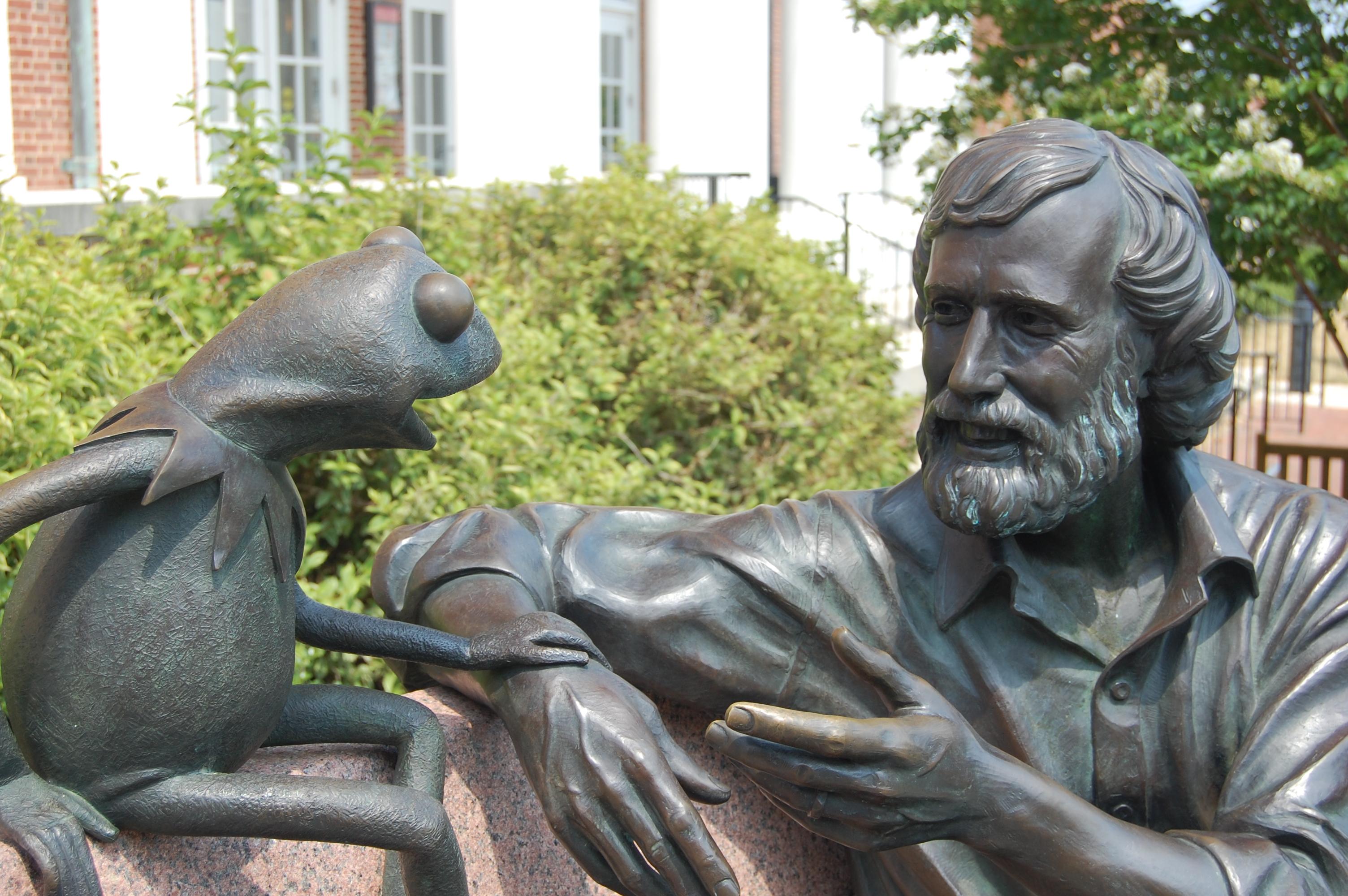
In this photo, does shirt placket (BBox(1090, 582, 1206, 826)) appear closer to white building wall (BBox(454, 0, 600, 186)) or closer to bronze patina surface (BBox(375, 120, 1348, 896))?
bronze patina surface (BBox(375, 120, 1348, 896))

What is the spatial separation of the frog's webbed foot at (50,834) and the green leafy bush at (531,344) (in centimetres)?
175

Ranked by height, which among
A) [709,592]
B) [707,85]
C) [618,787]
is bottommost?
[618,787]

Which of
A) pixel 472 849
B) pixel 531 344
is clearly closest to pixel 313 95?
pixel 531 344

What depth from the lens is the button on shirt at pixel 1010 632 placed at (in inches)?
69.0

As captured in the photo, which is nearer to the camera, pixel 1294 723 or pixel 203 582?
pixel 203 582

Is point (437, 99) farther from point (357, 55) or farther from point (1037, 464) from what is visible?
point (1037, 464)

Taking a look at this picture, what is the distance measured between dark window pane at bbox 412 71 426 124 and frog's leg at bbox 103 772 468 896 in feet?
42.7

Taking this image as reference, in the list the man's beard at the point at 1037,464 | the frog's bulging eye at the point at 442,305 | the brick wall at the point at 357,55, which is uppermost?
the brick wall at the point at 357,55

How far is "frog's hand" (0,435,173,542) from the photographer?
1363 millimetres

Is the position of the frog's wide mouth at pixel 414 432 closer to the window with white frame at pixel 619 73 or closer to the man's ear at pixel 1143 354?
the man's ear at pixel 1143 354

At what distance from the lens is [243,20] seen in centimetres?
1219

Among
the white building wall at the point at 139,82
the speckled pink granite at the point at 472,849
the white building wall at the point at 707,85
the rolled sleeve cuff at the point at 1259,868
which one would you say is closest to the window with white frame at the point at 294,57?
the white building wall at the point at 139,82

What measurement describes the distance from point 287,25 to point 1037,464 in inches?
488

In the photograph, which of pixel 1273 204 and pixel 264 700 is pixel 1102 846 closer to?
pixel 264 700
